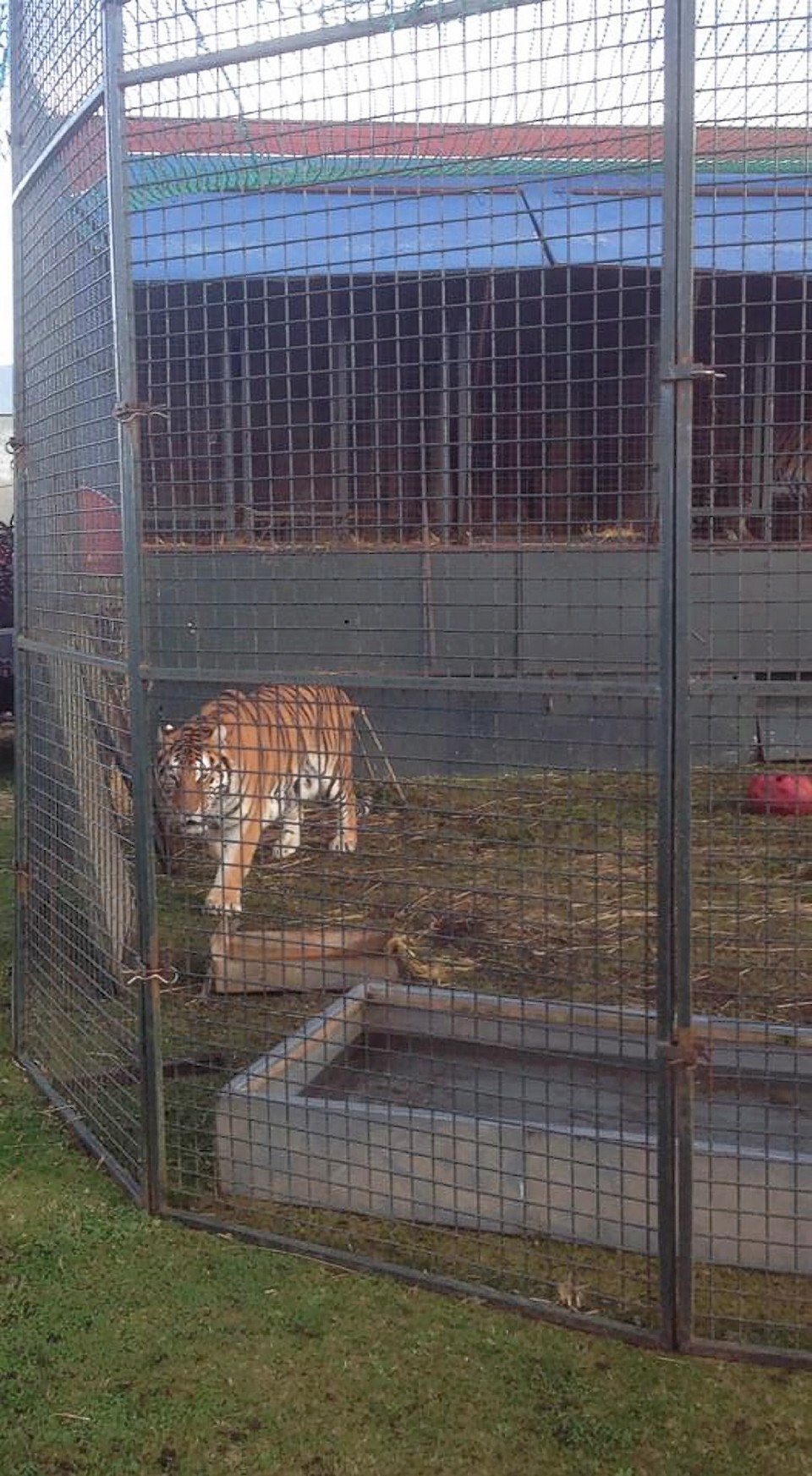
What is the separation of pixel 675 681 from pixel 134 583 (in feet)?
4.65

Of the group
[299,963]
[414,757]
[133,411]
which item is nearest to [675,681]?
[414,757]

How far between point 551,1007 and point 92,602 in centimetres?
195

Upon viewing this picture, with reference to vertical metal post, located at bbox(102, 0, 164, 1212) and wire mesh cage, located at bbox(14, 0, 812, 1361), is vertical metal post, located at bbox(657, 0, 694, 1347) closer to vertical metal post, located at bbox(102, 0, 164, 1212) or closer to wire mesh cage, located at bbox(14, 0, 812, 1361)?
wire mesh cage, located at bbox(14, 0, 812, 1361)

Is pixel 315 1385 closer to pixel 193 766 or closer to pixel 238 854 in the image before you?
pixel 238 854

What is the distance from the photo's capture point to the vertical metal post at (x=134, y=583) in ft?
10.4

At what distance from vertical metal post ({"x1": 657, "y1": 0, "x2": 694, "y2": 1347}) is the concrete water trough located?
0.11 m

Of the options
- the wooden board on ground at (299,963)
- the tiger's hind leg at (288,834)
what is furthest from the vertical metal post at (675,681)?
the tiger's hind leg at (288,834)

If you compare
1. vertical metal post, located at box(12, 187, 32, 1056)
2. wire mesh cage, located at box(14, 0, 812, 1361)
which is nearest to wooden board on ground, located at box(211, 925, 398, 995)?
wire mesh cage, located at box(14, 0, 812, 1361)

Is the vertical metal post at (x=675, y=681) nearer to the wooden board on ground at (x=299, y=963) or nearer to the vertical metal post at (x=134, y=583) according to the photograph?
the vertical metal post at (x=134, y=583)

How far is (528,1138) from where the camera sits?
3.15 m

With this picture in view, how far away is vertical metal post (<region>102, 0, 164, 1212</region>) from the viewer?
3180 mm

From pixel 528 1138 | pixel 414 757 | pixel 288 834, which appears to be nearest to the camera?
pixel 528 1138

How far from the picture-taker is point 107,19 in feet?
10.4

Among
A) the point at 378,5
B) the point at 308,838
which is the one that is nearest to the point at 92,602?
the point at 378,5
